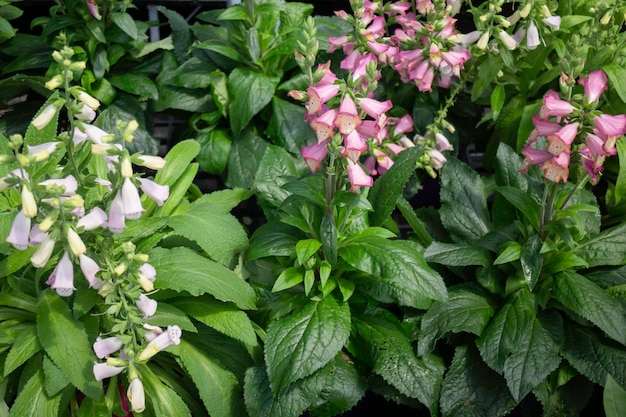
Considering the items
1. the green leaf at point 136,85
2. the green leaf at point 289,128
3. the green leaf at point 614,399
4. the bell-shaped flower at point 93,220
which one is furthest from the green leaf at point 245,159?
the green leaf at point 614,399

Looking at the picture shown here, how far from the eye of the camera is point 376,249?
1.97 metres

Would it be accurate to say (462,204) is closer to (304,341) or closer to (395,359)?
(395,359)

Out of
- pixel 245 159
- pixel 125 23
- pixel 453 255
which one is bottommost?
pixel 245 159

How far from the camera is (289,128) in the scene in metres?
2.50

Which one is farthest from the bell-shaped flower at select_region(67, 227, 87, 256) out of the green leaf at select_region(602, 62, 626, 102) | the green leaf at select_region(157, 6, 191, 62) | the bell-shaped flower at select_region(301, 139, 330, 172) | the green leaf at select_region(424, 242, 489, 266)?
the green leaf at select_region(602, 62, 626, 102)

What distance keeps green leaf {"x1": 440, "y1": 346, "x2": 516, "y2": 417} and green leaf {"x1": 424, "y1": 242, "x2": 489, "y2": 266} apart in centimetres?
26

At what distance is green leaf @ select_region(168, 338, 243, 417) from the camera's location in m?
1.84

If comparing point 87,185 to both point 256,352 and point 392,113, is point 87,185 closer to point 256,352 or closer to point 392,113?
point 256,352

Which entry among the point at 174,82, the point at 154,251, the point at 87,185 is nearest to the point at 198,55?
the point at 174,82

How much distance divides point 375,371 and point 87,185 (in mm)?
892

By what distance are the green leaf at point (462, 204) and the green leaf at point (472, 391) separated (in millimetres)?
411

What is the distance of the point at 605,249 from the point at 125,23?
172 cm

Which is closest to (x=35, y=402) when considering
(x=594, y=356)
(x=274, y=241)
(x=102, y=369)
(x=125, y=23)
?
(x=102, y=369)

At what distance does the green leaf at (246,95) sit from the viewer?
2.47m
